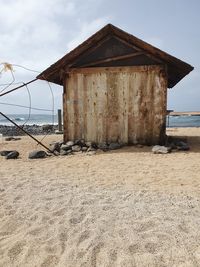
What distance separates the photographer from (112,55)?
420 inches

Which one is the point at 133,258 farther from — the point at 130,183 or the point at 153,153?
the point at 153,153

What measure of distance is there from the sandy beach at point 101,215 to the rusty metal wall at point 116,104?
2937 mm

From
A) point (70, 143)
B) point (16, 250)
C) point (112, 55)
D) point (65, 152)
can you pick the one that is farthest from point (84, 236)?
point (112, 55)

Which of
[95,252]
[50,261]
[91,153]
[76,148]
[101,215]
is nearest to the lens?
[50,261]

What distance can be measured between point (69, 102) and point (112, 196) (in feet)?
20.8

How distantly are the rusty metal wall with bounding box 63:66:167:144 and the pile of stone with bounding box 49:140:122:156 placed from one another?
0.30 metres

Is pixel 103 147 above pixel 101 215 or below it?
above

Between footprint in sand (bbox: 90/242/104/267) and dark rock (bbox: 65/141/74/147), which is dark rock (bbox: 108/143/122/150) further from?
footprint in sand (bbox: 90/242/104/267)

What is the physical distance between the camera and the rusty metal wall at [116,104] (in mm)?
10359

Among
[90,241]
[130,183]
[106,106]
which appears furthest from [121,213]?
[106,106]

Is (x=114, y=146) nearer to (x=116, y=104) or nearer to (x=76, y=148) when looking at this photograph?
(x=76, y=148)

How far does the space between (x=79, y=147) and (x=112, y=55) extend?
3.54m

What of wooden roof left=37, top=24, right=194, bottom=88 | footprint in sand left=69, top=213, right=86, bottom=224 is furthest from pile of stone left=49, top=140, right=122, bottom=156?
footprint in sand left=69, top=213, right=86, bottom=224

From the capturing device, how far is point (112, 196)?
17.4 feet
